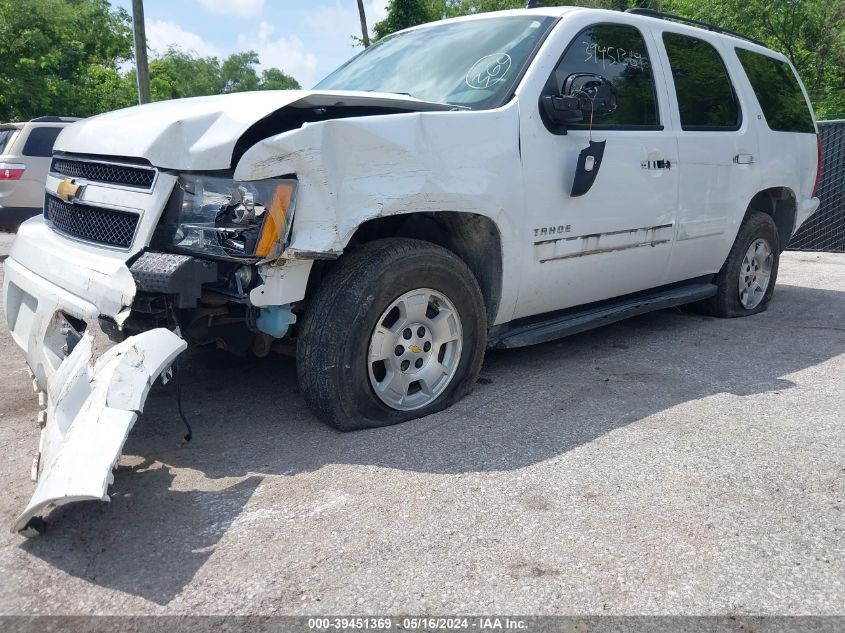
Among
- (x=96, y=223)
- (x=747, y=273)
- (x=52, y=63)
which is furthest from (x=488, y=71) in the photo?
(x=52, y=63)

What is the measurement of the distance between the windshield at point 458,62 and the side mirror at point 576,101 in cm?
24

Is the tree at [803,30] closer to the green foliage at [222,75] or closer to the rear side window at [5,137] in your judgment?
the rear side window at [5,137]

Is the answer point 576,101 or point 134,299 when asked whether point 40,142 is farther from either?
point 576,101

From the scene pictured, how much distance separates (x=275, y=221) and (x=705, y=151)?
10.7 ft

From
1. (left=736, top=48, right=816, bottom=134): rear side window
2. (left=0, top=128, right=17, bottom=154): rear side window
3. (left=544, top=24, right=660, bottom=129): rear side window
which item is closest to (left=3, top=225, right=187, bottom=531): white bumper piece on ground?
(left=544, top=24, right=660, bottom=129): rear side window

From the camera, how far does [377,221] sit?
370 centimetres

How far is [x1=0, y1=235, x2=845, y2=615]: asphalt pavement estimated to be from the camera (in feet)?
7.43

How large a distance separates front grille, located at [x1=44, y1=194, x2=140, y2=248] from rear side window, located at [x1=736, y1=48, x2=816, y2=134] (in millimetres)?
4704

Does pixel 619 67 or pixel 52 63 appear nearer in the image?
pixel 619 67

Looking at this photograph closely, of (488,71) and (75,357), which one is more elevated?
(488,71)

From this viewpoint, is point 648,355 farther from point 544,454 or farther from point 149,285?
point 149,285

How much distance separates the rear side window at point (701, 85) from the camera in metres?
4.95

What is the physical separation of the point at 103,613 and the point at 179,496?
699 millimetres

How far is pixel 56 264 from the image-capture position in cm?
345
